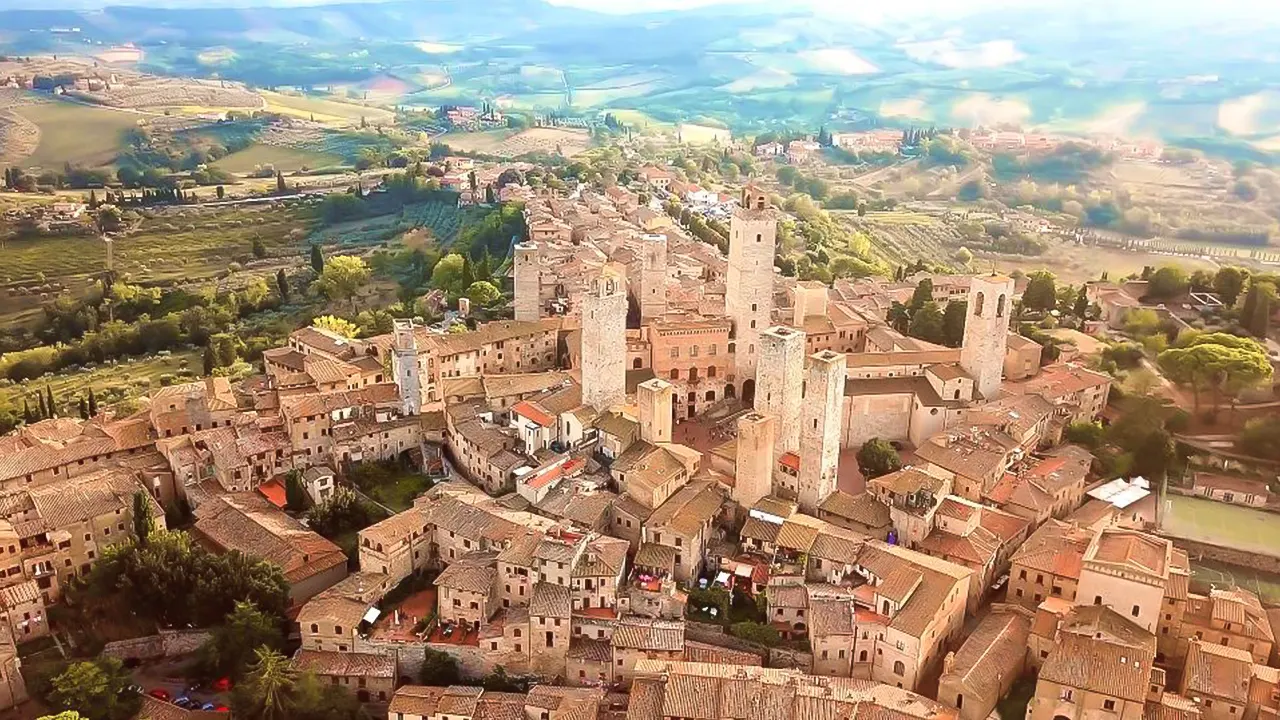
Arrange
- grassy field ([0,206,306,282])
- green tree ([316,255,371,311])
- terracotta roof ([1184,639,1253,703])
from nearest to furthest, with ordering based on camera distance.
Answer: terracotta roof ([1184,639,1253,703]) → green tree ([316,255,371,311]) → grassy field ([0,206,306,282])

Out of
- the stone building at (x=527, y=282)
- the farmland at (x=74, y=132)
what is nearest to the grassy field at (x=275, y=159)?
the farmland at (x=74, y=132)

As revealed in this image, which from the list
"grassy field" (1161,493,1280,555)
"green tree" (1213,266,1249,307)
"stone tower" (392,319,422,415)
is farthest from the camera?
"green tree" (1213,266,1249,307)

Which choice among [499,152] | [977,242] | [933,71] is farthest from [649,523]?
[499,152]

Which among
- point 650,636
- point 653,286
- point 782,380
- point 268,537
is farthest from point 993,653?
point 653,286

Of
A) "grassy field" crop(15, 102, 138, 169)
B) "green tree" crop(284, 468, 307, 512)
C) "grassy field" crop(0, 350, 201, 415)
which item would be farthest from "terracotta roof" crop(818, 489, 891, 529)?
"grassy field" crop(15, 102, 138, 169)

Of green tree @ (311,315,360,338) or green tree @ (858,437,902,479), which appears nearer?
green tree @ (858,437,902,479)

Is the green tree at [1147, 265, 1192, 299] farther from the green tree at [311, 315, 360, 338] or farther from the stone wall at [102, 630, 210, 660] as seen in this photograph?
the stone wall at [102, 630, 210, 660]

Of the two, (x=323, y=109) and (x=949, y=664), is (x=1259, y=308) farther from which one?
(x=323, y=109)
